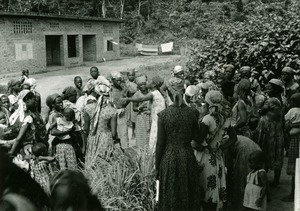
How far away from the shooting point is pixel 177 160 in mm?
4309

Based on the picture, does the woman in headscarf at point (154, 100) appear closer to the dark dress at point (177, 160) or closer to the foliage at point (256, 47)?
the dark dress at point (177, 160)

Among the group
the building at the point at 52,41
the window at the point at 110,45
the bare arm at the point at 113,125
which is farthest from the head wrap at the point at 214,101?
the window at the point at 110,45

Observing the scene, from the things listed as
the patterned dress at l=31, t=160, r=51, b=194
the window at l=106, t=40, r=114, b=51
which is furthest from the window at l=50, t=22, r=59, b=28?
the patterned dress at l=31, t=160, r=51, b=194

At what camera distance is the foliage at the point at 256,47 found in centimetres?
852

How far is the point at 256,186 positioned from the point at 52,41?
2463 centimetres

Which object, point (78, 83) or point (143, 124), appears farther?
point (78, 83)

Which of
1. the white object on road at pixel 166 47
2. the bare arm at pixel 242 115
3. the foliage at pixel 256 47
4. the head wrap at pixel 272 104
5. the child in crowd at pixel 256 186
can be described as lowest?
the white object on road at pixel 166 47

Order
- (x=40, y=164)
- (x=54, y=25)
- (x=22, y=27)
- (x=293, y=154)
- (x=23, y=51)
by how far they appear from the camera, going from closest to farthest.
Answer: (x=40, y=164), (x=293, y=154), (x=22, y=27), (x=23, y=51), (x=54, y=25)

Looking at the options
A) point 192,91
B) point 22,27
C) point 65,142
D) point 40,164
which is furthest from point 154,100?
point 22,27

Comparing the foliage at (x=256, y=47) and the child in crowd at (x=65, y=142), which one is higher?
the foliage at (x=256, y=47)

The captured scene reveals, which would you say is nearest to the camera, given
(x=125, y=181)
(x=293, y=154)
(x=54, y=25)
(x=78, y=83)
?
(x=125, y=181)

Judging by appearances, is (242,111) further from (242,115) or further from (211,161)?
(211,161)

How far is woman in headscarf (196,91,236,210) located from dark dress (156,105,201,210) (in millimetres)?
280

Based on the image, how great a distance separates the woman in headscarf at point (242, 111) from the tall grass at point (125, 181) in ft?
4.38
